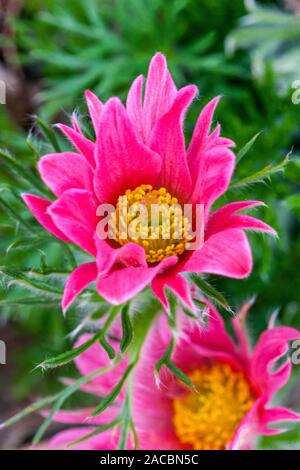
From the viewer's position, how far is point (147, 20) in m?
1.47

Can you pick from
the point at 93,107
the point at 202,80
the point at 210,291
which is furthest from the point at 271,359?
the point at 202,80

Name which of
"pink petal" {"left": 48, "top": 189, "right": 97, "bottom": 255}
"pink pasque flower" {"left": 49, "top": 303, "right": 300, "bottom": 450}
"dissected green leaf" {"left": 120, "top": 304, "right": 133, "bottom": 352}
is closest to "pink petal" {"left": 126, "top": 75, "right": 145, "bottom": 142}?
"pink petal" {"left": 48, "top": 189, "right": 97, "bottom": 255}

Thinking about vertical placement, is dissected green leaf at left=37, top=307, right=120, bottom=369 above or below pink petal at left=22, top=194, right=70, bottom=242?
below

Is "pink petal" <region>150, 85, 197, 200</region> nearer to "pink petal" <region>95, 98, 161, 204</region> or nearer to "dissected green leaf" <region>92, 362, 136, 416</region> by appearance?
"pink petal" <region>95, 98, 161, 204</region>

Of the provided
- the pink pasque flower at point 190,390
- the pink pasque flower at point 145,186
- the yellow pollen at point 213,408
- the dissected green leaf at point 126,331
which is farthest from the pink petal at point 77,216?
the yellow pollen at point 213,408

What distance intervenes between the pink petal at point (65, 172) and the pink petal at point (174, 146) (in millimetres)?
94

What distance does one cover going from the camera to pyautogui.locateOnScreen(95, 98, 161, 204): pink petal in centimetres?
78

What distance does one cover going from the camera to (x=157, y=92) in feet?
2.69

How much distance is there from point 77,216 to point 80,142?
97 mm

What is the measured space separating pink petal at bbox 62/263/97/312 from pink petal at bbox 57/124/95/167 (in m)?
0.14

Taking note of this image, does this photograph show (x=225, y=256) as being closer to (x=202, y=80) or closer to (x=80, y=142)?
(x=80, y=142)

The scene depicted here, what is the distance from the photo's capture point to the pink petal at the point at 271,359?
93 cm

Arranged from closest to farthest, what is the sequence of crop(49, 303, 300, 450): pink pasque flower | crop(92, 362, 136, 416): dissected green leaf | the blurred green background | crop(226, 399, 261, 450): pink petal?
crop(92, 362, 136, 416): dissected green leaf < crop(226, 399, 261, 450): pink petal < crop(49, 303, 300, 450): pink pasque flower < the blurred green background
